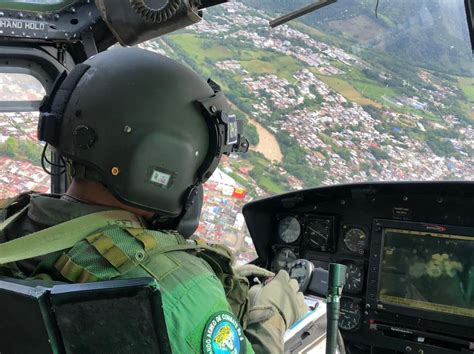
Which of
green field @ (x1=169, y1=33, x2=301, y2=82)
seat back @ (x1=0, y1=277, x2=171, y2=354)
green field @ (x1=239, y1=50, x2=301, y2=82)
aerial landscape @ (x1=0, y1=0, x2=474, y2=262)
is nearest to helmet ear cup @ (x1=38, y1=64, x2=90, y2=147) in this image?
seat back @ (x1=0, y1=277, x2=171, y2=354)

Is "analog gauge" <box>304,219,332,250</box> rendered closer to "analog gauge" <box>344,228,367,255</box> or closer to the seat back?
"analog gauge" <box>344,228,367,255</box>

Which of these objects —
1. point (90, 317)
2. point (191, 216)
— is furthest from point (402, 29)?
point (90, 317)

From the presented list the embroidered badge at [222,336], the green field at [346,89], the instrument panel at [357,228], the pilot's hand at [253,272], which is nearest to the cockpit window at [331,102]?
the green field at [346,89]

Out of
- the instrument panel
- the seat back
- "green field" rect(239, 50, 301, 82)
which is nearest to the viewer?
the seat back

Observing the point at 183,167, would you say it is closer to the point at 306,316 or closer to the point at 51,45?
the point at 306,316

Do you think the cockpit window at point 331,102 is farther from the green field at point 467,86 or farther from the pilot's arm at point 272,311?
the pilot's arm at point 272,311

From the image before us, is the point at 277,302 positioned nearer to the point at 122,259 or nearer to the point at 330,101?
the point at 122,259
